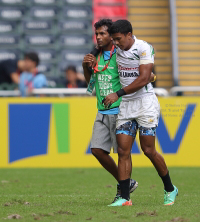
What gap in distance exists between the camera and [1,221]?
5.37m

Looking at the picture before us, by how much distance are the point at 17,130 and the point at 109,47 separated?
16.9ft

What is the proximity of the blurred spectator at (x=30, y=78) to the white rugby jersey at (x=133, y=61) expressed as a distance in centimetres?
555

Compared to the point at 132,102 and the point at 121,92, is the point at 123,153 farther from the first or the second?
the point at 121,92

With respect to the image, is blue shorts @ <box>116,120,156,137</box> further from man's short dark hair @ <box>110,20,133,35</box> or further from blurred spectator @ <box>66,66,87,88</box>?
blurred spectator @ <box>66,66,87,88</box>

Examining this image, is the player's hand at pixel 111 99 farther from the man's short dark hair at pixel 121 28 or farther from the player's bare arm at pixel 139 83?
the man's short dark hair at pixel 121 28

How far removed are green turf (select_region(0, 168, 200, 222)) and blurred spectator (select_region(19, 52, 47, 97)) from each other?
1.77 m

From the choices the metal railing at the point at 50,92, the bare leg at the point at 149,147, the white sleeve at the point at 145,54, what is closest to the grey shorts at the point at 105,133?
the bare leg at the point at 149,147

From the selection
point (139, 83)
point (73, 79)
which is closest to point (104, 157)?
point (139, 83)

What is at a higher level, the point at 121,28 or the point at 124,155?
the point at 121,28

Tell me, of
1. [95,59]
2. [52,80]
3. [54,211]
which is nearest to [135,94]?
[95,59]

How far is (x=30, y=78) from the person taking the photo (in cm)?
1207

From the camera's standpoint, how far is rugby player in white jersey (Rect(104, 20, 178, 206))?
6.35 meters

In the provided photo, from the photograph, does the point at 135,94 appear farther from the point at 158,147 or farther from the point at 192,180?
the point at 158,147

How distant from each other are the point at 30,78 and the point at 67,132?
4.57ft
